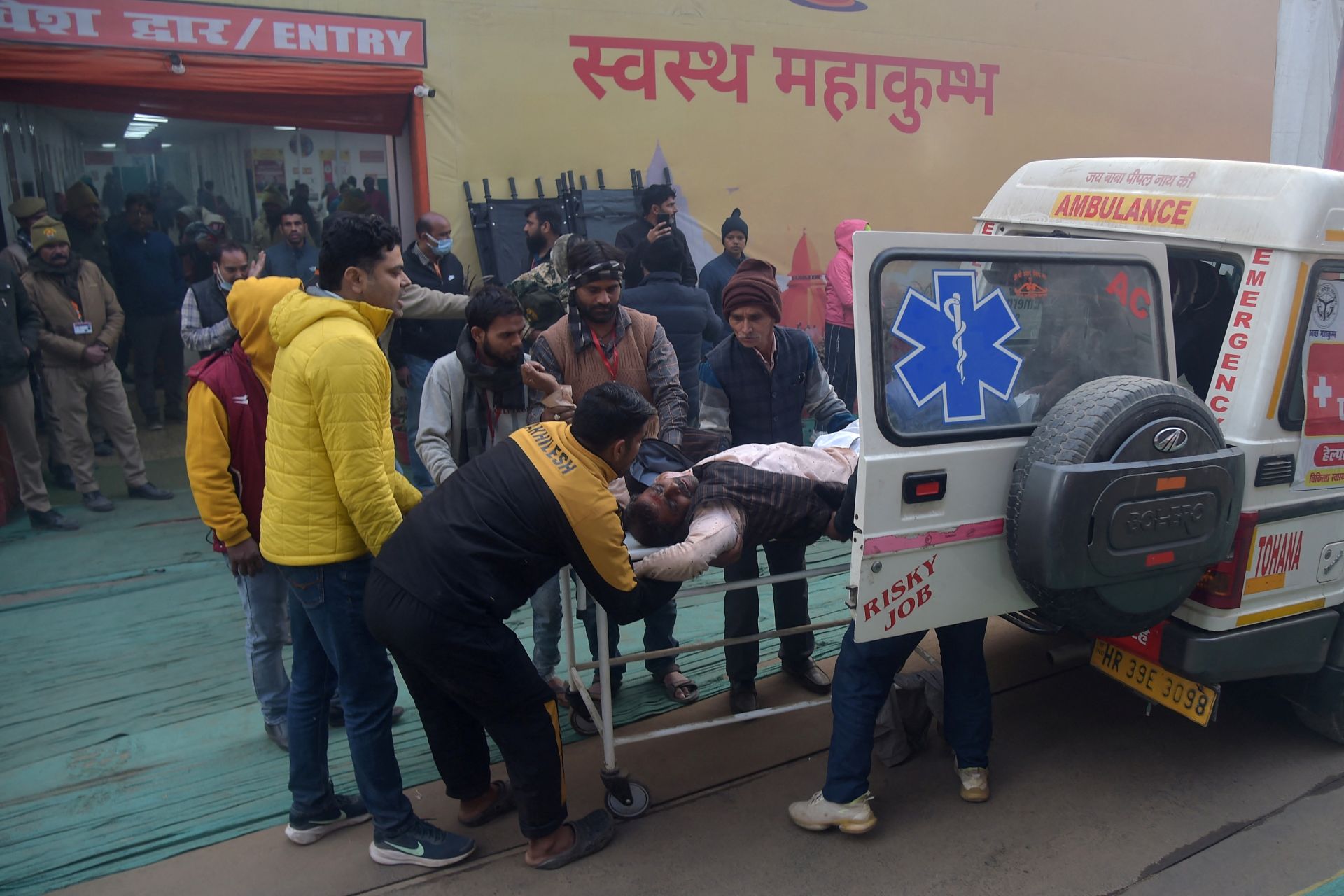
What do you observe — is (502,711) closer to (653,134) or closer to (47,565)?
(47,565)

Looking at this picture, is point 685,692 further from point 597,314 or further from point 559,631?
point 597,314

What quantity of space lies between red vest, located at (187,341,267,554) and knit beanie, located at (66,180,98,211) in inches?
181

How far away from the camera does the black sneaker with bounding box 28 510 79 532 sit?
6078 millimetres

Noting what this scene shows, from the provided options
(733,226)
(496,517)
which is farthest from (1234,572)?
(733,226)

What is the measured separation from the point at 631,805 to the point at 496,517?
128 centimetres

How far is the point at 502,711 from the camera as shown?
290 centimetres

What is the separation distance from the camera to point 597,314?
3.90 metres

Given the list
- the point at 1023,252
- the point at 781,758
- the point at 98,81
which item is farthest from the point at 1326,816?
the point at 98,81

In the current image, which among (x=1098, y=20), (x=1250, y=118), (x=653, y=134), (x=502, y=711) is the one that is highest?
(x=1098, y=20)

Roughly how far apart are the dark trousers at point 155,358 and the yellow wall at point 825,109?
2.46 meters

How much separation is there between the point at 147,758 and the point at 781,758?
2.48 metres

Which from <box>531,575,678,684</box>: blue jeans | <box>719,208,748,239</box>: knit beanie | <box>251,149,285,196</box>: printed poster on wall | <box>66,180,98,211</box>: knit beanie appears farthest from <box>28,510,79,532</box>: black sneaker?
<box>719,208,748,239</box>: knit beanie

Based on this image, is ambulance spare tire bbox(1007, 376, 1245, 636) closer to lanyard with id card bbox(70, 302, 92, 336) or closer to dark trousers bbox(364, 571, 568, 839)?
dark trousers bbox(364, 571, 568, 839)

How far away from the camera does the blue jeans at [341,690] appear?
2.96 metres
